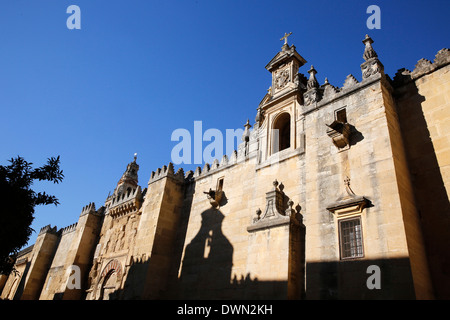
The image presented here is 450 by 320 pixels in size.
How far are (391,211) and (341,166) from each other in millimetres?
2094

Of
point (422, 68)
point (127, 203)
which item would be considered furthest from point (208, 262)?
point (422, 68)

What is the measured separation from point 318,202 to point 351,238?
1475 millimetres

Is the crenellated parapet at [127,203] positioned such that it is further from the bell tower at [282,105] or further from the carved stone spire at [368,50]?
the carved stone spire at [368,50]

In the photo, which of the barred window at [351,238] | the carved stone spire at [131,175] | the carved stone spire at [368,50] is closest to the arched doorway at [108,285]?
the barred window at [351,238]

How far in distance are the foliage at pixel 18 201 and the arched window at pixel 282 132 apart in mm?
8655

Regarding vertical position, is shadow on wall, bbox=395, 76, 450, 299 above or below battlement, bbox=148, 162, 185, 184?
below

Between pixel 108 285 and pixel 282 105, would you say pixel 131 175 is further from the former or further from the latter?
pixel 282 105

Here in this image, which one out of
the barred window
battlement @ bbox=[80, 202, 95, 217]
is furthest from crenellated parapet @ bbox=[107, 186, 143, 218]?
the barred window

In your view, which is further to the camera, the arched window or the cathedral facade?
the arched window

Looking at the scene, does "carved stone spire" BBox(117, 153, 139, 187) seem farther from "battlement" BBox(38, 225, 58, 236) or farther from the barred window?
the barred window

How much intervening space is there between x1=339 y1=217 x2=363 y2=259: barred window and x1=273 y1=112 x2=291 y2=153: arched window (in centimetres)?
580

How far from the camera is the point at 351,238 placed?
8469 millimetres

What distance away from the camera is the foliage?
337 inches
